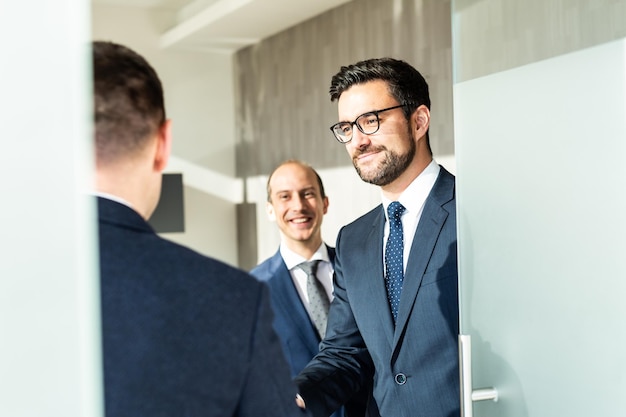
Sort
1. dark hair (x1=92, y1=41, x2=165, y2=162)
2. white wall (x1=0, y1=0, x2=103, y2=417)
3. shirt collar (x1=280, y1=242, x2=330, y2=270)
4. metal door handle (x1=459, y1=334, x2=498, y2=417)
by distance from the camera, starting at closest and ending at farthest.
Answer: white wall (x1=0, y1=0, x2=103, y2=417) → dark hair (x1=92, y1=41, x2=165, y2=162) → metal door handle (x1=459, y1=334, x2=498, y2=417) → shirt collar (x1=280, y1=242, x2=330, y2=270)

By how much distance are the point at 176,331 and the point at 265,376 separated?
0.45 feet

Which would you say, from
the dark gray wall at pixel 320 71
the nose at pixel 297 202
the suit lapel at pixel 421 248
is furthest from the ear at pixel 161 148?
the dark gray wall at pixel 320 71

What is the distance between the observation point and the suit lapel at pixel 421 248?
1899 millimetres

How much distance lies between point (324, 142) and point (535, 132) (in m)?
2.57

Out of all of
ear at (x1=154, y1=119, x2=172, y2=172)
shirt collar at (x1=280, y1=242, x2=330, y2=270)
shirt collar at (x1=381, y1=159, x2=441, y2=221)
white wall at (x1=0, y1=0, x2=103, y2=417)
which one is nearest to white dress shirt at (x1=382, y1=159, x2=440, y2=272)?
shirt collar at (x1=381, y1=159, x2=441, y2=221)

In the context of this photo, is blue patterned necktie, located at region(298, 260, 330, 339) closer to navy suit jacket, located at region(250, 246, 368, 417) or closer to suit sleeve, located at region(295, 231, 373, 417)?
navy suit jacket, located at region(250, 246, 368, 417)

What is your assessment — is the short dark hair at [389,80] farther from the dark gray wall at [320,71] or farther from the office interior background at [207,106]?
the dark gray wall at [320,71]

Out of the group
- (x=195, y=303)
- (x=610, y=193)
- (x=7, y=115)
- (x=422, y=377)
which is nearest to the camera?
(x=7, y=115)

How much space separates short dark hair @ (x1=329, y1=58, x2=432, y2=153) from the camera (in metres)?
2.20

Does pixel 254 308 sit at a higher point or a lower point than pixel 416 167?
lower

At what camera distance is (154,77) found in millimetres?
1029

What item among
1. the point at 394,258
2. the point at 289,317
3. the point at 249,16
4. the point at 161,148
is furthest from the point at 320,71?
the point at 161,148

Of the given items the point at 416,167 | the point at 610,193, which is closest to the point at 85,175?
the point at 610,193

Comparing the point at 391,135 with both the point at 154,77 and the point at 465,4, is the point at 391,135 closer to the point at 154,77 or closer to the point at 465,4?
the point at 465,4
